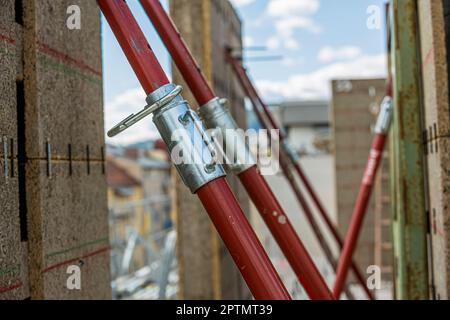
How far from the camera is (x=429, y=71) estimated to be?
2.72 metres

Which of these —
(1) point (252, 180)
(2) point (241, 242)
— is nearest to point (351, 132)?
(1) point (252, 180)

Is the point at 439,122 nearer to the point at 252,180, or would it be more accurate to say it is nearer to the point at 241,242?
the point at 252,180

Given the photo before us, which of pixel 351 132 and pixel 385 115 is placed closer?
pixel 385 115

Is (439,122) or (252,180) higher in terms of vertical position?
(439,122)

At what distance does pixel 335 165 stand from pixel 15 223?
8848 mm

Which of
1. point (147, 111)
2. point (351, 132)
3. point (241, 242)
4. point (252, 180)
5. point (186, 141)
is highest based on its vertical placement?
point (351, 132)

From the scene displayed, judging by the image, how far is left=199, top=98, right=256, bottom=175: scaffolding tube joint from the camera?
2.44 meters

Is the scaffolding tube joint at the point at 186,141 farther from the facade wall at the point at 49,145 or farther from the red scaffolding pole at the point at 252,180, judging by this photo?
the facade wall at the point at 49,145

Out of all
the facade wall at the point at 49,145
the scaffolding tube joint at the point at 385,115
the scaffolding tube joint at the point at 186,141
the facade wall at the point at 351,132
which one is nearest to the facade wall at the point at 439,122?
the scaffolding tube joint at the point at 186,141

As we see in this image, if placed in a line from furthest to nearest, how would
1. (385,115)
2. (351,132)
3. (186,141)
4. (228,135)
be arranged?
(351,132) → (385,115) → (228,135) → (186,141)

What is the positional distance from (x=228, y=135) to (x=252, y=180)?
0.81 feet

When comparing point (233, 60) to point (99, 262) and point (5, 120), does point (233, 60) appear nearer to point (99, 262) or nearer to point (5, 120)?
point (99, 262)

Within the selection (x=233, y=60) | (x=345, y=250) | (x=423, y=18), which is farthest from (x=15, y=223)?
(x=233, y=60)

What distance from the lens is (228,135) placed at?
2.44 m
